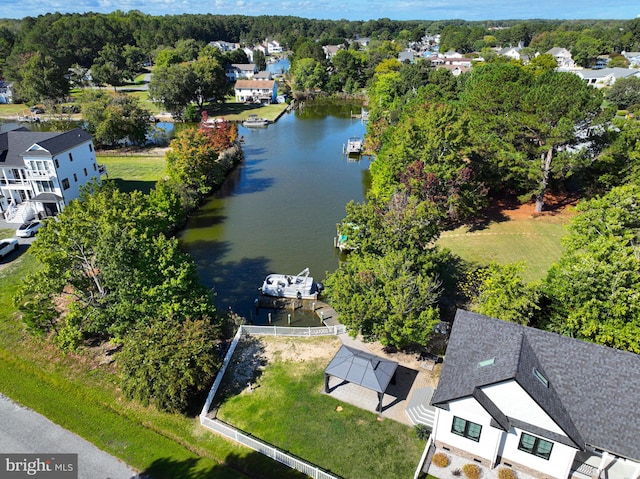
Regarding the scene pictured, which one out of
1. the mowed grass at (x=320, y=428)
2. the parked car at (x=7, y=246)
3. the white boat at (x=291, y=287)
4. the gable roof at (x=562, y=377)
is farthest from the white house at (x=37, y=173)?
the gable roof at (x=562, y=377)

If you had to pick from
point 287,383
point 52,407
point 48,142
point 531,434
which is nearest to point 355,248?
point 287,383

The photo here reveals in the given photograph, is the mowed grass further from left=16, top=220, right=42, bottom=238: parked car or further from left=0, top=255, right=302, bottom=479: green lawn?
left=16, top=220, right=42, bottom=238: parked car

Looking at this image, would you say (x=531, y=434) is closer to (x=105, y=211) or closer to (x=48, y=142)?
(x=105, y=211)

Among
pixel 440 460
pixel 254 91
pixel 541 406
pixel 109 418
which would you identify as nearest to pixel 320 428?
pixel 440 460

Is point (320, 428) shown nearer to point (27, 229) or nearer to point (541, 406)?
point (541, 406)

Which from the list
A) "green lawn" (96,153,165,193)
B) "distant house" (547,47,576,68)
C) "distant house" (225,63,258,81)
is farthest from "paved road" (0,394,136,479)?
"distant house" (547,47,576,68)
